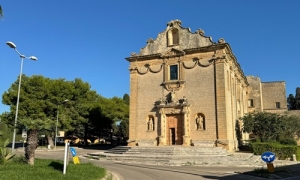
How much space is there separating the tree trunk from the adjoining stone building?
15.7 metres

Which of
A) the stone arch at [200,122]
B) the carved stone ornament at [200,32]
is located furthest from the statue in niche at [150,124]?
the carved stone ornament at [200,32]

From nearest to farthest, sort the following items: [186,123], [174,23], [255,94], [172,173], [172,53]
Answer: [172,173]
[186,123]
[172,53]
[174,23]
[255,94]

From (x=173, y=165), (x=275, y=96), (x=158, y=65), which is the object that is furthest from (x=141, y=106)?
(x=275, y=96)

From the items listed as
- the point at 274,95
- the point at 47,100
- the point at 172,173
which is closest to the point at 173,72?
the point at 172,173

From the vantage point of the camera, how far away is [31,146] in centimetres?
1423

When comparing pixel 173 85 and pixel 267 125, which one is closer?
pixel 267 125

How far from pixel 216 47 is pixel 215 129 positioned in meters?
8.30

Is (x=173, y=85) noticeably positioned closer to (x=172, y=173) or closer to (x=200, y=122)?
(x=200, y=122)

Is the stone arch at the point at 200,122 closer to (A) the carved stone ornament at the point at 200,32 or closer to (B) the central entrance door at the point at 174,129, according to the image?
(B) the central entrance door at the point at 174,129

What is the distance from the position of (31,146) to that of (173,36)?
69.3 feet

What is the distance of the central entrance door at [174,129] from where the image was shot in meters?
28.4

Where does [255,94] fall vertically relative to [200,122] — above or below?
above

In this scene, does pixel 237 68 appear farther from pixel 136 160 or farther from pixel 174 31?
pixel 136 160

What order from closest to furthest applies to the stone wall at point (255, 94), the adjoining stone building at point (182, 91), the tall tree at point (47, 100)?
the adjoining stone building at point (182, 91), the tall tree at point (47, 100), the stone wall at point (255, 94)
